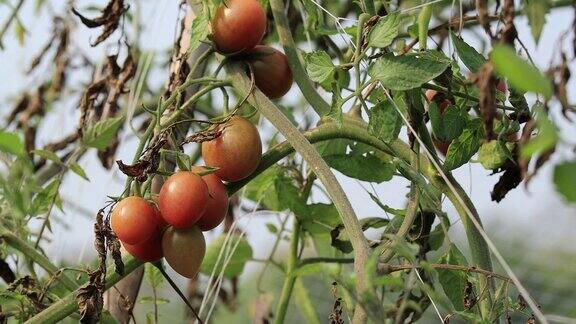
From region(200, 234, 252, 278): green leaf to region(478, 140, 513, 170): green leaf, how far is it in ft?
1.47

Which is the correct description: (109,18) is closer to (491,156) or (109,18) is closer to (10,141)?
(10,141)

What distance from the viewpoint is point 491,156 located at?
0.82 meters

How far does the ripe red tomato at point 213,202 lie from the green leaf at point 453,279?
0.68 feet

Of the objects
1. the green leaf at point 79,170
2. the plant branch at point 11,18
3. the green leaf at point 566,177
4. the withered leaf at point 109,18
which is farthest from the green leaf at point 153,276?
the green leaf at point 566,177

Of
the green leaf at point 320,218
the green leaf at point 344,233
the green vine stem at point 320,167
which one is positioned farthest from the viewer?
the green leaf at point 320,218

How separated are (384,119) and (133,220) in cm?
22

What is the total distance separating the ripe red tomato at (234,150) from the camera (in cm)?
79

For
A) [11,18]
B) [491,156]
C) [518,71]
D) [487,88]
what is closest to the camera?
[518,71]

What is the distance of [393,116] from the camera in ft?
2.59

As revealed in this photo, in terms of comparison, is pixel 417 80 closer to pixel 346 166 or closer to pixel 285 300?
pixel 346 166

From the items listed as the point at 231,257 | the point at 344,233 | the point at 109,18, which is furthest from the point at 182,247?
the point at 231,257

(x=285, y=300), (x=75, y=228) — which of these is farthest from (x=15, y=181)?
(x=285, y=300)

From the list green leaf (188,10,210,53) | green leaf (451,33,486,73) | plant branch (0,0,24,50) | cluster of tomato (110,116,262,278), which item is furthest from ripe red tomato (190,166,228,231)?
plant branch (0,0,24,50)

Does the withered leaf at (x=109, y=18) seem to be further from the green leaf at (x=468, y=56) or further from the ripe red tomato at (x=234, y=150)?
the green leaf at (x=468, y=56)
